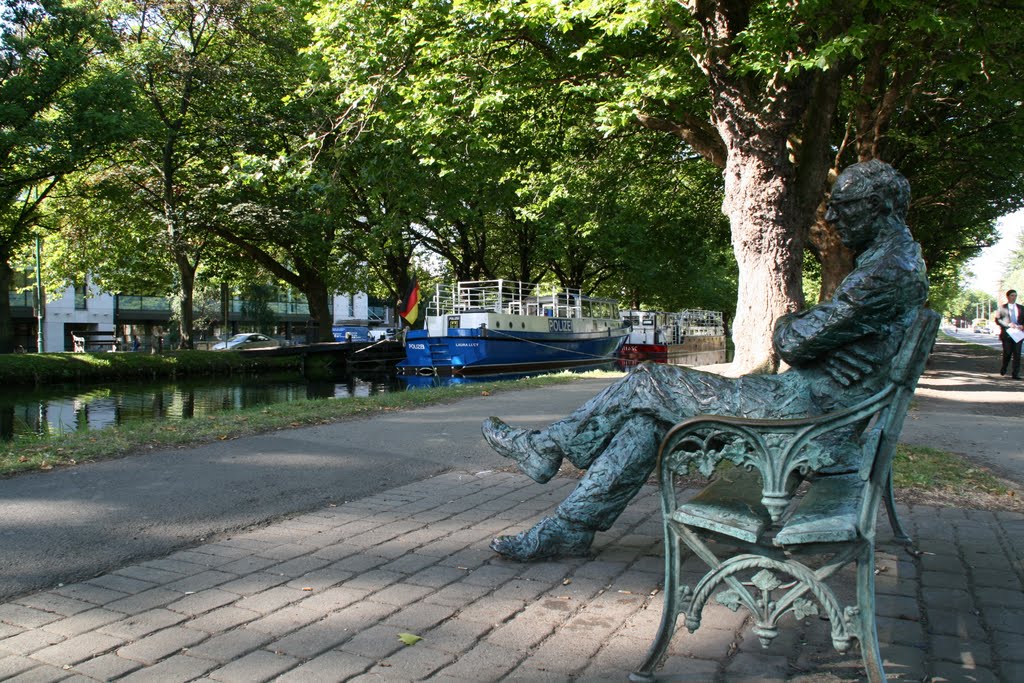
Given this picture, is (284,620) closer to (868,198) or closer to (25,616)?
(25,616)

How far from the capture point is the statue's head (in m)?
2.96

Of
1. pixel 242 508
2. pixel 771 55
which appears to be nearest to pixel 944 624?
pixel 242 508

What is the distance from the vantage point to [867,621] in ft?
7.22

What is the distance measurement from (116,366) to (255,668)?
26252 mm

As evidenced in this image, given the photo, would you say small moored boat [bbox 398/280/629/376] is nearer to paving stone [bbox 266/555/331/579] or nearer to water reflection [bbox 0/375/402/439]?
water reflection [bbox 0/375/402/439]

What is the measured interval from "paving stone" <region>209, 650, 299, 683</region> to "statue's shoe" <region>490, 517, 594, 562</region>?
136 cm

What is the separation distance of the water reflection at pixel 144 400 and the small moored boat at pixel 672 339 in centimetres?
1410

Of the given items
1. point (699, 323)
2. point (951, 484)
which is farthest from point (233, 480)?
point (699, 323)

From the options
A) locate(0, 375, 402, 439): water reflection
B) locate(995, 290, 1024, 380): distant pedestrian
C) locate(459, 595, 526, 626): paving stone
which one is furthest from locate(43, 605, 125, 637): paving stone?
locate(995, 290, 1024, 380): distant pedestrian

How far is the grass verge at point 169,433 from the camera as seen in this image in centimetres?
634

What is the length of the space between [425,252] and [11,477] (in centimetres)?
3475

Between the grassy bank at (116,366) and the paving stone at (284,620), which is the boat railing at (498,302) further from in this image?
the paving stone at (284,620)

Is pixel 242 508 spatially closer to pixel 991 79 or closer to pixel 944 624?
pixel 944 624

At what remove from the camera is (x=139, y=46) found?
2550cm
